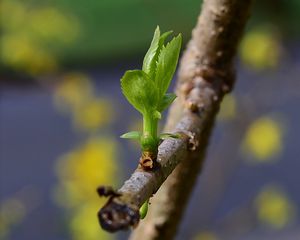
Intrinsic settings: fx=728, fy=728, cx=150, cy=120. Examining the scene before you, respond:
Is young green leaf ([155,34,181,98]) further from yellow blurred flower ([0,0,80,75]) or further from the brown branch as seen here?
yellow blurred flower ([0,0,80,75])

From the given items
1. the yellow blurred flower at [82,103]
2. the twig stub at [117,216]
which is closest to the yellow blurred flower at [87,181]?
the yellow blurred flower at [82,103]

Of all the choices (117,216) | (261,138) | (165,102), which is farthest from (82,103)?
(117,216)

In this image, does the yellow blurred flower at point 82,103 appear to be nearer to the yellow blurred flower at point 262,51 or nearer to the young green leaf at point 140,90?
the yellow blurred flower at point 262,51

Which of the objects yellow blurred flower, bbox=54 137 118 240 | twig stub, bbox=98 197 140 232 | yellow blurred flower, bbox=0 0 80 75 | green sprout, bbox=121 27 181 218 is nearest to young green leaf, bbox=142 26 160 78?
green sprout, bbox=121 27 181 218

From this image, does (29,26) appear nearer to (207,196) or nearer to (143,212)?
(207,196)

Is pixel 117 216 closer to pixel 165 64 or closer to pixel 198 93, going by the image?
pixel 165 64
